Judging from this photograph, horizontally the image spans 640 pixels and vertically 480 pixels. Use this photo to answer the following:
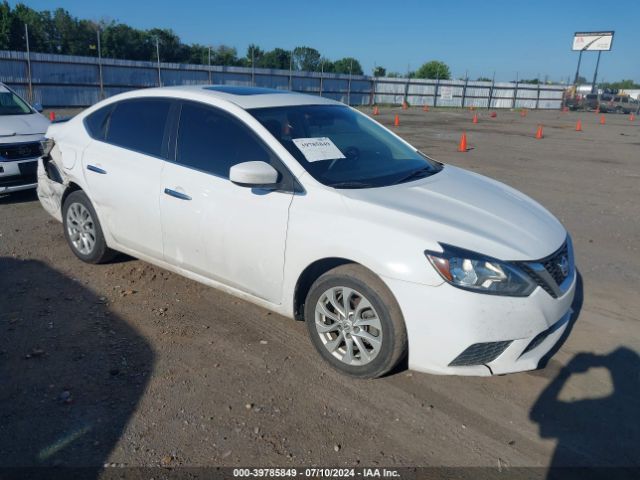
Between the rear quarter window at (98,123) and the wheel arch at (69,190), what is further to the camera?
the wheel arch at (69,190)

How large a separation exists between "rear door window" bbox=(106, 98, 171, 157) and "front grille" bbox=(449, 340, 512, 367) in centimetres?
284

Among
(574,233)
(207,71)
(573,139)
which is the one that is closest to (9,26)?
(207,71)

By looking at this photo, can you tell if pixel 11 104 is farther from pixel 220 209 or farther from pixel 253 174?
pixel 253 174

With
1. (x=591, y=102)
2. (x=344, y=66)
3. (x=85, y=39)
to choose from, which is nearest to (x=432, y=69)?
(x=344, y=66)

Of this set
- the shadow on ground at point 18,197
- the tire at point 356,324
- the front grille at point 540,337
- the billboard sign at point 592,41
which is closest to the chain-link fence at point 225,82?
the billboard sign at point 592,41

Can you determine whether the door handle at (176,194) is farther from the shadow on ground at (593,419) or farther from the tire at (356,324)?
the shadow on ground at (593,419)

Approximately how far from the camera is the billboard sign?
63.7 m

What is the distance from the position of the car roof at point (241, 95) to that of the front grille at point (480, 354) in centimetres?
238

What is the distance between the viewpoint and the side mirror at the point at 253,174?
11.6 feet

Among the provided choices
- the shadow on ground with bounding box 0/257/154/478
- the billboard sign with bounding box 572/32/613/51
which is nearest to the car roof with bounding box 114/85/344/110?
the shadow on ground with bounding box 0/257/154/478

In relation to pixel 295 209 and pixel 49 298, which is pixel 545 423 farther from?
pixel 49 298

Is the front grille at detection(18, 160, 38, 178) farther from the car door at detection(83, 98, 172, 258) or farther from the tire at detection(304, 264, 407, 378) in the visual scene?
the tire at detection(304, 264, 407, 378)

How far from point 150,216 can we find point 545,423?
3.23 meters

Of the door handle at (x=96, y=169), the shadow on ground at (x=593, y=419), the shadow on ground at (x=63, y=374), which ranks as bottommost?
the shadow on ground at (x=63, y=374)
